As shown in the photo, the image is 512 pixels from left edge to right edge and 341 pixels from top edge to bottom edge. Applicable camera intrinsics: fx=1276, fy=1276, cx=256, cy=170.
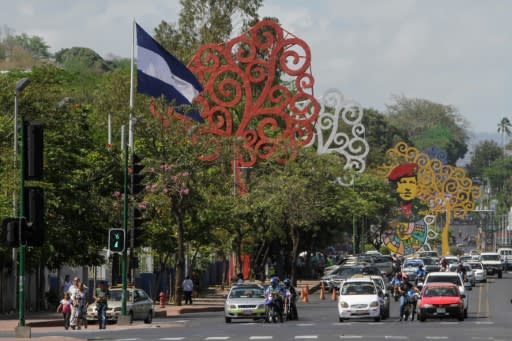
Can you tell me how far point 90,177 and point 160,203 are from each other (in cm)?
332

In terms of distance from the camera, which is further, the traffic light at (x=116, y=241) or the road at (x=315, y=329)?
the traffic light at (x=116, y=241)

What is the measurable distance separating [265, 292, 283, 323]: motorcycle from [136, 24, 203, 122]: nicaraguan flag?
1569 centimetres

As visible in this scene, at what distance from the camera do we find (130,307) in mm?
45062

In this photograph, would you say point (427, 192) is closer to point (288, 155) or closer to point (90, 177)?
point (288, 155)

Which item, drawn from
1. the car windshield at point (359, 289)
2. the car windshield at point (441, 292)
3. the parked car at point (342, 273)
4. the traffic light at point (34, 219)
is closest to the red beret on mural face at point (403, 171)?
the parked car at point (342, 273)

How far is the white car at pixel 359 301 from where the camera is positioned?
148 ft

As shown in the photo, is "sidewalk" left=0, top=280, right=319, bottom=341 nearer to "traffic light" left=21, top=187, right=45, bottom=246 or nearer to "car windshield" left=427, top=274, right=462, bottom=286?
"traffic light" left=21, top=187, right=45, bottom=246

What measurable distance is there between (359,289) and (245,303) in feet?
13.7

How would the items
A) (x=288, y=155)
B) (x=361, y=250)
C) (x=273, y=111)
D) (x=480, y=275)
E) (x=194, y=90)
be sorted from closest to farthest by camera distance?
(x=194, y=90) < (x=273, y=111) < (x=288, y=155) < (x=480, y=275) < (x=361, y=250)

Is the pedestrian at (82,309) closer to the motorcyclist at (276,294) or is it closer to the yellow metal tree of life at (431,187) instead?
the motorcyclist at (276,294)

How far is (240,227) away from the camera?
236ft

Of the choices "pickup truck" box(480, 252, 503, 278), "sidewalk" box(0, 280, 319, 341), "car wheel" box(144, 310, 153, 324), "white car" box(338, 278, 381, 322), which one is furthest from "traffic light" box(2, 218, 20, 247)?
"pickup truck" box(480, 252, 503, 278)

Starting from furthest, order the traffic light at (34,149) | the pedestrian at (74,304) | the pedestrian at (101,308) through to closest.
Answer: the pedestrian at (101,308) < the pedestrian at (74,304) < the traffic light at (34,149)

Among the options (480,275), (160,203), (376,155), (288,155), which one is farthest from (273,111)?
(376,155)
